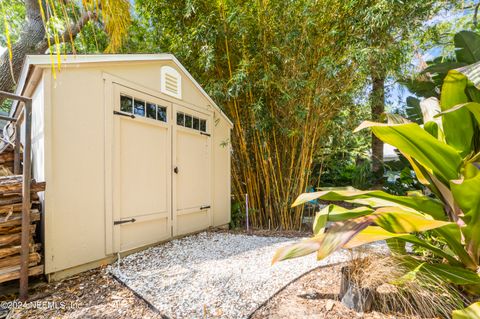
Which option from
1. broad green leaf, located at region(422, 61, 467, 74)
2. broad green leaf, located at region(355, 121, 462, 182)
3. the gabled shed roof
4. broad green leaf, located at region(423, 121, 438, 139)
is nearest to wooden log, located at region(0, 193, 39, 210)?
the gabled shed roof

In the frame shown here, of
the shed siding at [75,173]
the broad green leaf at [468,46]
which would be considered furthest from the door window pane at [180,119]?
the broad green leaf at [468,46]

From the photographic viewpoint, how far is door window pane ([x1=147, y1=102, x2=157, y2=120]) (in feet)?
9.87

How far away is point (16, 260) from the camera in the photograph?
75.7 inches

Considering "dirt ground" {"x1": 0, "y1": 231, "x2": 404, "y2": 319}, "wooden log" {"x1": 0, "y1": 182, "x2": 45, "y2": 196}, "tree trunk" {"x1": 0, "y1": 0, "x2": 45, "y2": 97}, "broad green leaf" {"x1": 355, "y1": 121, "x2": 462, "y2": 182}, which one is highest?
"tree trunk" {"x1": 0, "y1": 0, "x2": 45, "y2": 97}

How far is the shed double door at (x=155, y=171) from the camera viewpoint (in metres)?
2.66

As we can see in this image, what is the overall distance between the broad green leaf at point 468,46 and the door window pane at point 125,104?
3.95 metres

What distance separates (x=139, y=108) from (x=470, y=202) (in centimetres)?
294

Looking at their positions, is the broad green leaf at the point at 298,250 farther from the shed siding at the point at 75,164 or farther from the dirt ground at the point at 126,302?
the shed siding at the point at 75,164

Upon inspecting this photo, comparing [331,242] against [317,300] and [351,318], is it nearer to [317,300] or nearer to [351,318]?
[351,318]

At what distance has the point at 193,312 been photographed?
64.1 inches

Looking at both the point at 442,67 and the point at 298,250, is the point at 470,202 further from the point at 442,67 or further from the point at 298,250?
the point at 442,67

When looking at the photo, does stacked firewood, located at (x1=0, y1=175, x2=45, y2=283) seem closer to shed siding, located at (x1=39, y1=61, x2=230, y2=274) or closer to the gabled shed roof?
shed siding, located at (x1=39, y1=61, x2=230, y2=274)

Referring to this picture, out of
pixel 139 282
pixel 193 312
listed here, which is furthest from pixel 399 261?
pixel 139 282

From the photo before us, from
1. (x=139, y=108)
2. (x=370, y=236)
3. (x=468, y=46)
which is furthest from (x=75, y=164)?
(x=468, y=46)
